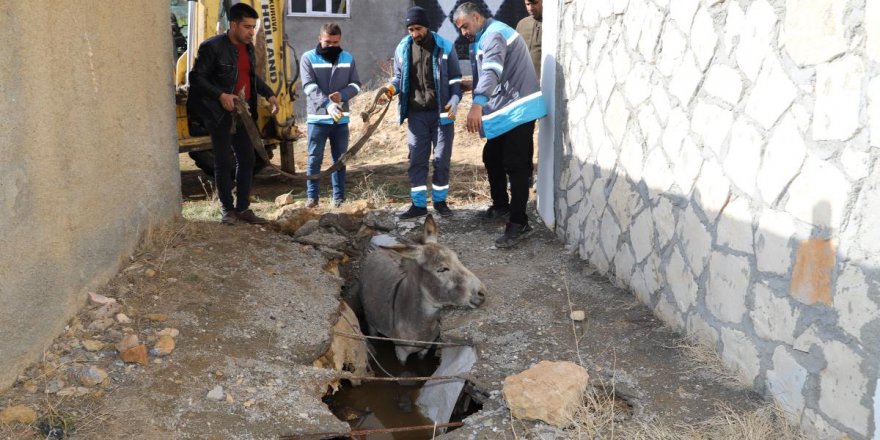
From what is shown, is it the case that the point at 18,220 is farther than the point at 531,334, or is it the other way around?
the point at 531,334

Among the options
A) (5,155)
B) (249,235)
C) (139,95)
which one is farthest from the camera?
(249,235)

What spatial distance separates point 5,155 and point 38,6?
897mm

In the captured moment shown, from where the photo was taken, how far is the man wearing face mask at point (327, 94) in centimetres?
771

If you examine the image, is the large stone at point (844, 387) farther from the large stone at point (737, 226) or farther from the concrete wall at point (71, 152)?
the concrete wall at point (71, 152)

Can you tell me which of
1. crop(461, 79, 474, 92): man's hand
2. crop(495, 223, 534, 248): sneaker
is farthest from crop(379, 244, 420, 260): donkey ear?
crop(461, 79, 474, 92): man's hand

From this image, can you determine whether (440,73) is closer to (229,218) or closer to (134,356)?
(229,218)

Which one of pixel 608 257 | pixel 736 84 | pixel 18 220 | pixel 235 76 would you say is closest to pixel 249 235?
pixel 235 76

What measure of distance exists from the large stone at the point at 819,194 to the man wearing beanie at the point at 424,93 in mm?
4030

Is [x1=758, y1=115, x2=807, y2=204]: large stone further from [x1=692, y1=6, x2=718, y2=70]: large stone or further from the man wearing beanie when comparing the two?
the man wearing beanie

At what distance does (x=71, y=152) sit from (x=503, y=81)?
11.4 ft

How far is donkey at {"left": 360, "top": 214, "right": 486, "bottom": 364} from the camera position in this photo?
5.02 meters

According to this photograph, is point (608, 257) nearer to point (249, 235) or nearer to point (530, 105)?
point (530, 105)

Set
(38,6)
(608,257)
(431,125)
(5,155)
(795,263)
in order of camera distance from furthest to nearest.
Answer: (431,125) < (608,257) < (38,6) < (5,155) < (795,263)

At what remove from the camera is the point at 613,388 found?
12.5 ft
